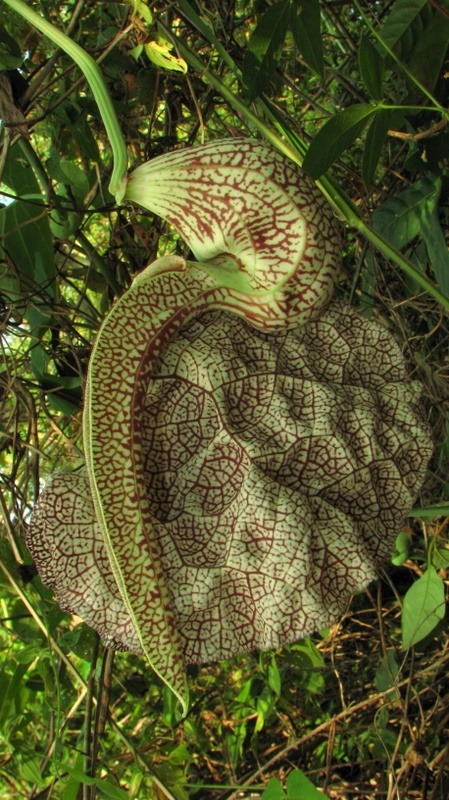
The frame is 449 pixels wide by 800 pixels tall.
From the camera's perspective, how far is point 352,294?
1.32m

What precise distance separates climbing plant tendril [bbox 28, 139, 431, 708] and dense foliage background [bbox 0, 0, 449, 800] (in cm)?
19

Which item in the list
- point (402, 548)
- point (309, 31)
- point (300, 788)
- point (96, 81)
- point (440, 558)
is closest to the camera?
point (96, 81)

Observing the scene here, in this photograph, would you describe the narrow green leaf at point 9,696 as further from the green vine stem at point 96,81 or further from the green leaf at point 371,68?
the green leaf at point 371,68

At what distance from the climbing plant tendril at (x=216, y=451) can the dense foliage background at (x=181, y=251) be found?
0.62ft

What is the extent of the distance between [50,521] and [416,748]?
0.96 m

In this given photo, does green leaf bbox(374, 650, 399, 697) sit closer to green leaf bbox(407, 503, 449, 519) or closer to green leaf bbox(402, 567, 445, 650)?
green leaf bbox(402, 567, 445, 650)

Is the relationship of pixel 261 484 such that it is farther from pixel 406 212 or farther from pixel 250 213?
pixel 406 212

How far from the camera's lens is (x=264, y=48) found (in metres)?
0.94

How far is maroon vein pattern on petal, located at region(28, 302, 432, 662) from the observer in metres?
0.74

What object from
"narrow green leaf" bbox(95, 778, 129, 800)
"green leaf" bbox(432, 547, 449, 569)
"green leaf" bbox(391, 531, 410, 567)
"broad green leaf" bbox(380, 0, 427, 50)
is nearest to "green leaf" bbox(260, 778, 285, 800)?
"narrow green leaf" bbox(95, 778, 129, 800)

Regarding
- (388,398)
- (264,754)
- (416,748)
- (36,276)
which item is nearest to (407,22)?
(388,398)

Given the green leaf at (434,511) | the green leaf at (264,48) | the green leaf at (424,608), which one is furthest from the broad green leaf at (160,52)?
the green leaf at (424,608)

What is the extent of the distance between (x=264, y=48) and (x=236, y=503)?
662mm

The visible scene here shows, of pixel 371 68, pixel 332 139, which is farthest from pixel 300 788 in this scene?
pixel 371 68
